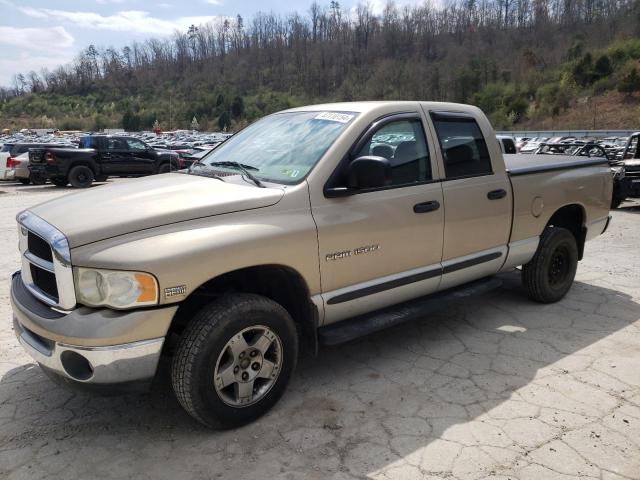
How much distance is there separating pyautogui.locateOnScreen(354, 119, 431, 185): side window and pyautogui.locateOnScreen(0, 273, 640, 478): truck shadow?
4.53ft

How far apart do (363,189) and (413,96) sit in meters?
81.4

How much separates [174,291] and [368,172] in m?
1.32

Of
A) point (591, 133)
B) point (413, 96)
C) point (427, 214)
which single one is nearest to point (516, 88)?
point (413, 96)

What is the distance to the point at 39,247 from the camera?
2.96m

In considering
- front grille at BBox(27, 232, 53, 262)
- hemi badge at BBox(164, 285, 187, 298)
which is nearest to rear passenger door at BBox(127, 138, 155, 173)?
front grille at BBox(27, 232, 53, 262)

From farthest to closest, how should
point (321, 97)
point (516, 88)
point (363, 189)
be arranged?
point (321, 97)
point (516, 88)
point (363, 189)

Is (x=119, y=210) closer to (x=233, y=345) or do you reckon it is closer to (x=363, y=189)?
(x=233, y=345)

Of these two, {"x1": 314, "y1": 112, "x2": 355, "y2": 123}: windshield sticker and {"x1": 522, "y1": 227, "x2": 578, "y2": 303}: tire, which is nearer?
{"x1": 314, "y1": 112, "x2": 355, "y2": 123}: windshield sticker

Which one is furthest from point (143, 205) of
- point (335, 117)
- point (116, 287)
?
point (335, 117)

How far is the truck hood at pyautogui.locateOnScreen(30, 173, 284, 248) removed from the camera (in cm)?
272

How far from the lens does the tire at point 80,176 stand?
1656 cm

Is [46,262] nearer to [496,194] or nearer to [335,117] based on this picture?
[335,117]

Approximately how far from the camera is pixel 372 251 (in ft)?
11.3

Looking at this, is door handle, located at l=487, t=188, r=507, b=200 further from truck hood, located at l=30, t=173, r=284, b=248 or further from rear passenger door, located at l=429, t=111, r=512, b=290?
truck hood, located at l=30, t=173, r=284, b=248
